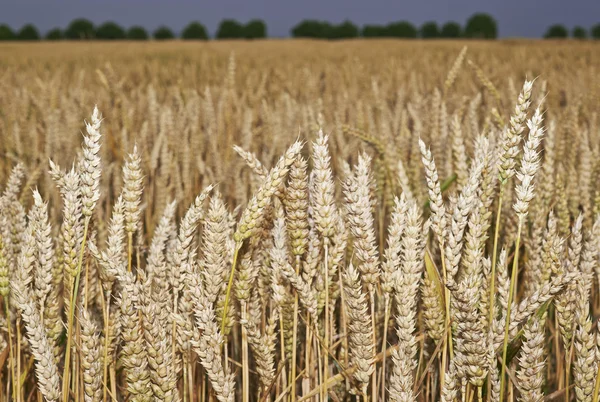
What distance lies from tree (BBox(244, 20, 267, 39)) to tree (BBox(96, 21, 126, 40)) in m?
9.07

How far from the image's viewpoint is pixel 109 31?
45.0 metres

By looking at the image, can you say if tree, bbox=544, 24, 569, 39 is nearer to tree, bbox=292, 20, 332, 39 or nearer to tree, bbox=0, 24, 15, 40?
tree, bbox=292, 20, 332, 39

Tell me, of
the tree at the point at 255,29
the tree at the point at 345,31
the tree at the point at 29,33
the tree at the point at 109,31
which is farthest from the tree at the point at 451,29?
the tree at the point at 29,33

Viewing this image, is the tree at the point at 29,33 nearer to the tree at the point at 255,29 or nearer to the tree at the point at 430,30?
the tree at the point at 255,29

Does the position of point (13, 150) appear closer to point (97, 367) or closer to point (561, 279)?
point (97, 367)

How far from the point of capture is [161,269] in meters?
1.14

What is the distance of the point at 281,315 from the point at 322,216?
259 mm

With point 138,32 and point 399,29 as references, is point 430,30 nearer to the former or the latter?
point 399,29

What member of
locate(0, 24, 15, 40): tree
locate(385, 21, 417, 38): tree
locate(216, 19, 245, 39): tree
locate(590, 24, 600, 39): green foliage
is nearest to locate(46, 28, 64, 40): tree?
locate(0, 24, 15, 40): tree

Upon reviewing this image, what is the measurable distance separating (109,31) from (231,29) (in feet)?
29.0

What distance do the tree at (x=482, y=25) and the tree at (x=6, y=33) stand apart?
32968 mm

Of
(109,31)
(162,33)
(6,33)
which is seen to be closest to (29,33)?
(6,33)

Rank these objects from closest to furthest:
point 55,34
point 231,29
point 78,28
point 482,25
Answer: point 55,34 < point 78,28 < point 231,29 < point 482,25

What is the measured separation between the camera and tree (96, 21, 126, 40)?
45000 mm
